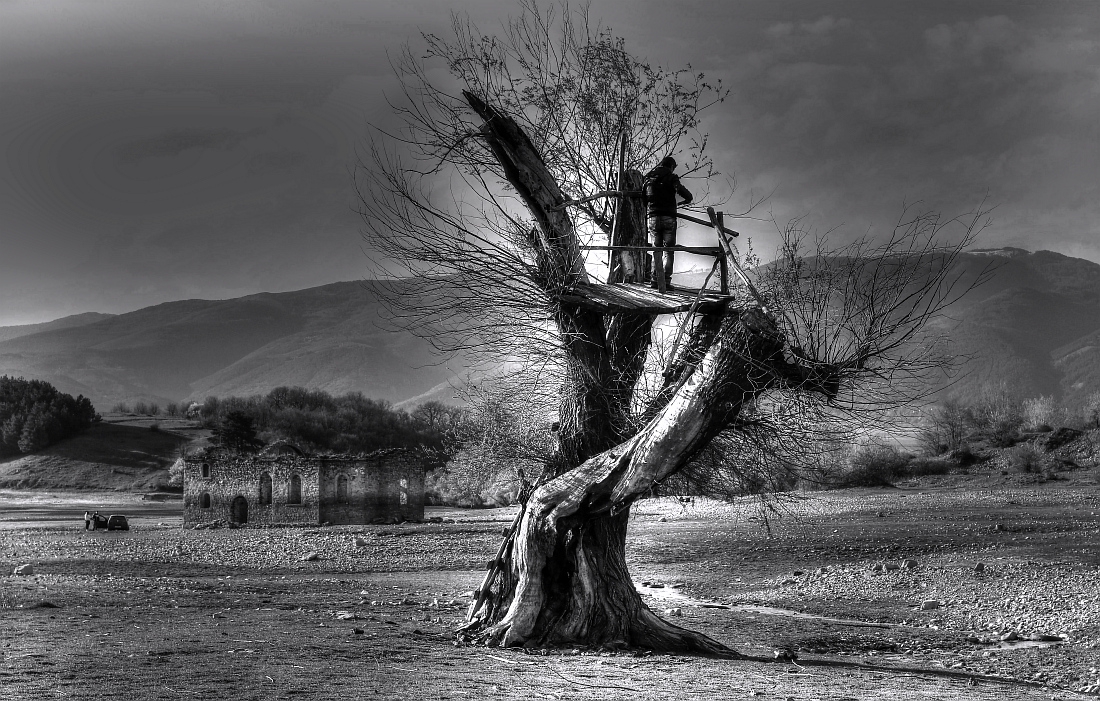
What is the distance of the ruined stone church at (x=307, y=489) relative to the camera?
147ft

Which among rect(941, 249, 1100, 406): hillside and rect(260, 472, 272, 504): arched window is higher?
rect(941, 249, 1100, 406): hillside

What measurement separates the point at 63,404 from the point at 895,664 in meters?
90.5

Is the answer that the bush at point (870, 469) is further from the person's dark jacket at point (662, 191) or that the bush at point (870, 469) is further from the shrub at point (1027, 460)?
the person's dark jacket at point (662, 191)

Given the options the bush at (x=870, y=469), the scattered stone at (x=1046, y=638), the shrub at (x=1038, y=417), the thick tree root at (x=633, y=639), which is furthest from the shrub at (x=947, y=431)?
the thick tree root at (x=633, y=639)

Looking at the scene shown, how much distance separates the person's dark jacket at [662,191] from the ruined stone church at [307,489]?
35855 mm

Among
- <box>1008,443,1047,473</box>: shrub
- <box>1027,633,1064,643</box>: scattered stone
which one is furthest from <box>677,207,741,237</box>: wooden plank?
<box>1008,443,1047,473</box>: shrub

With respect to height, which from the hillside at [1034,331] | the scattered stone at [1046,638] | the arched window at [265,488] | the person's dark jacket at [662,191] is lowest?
the scattered stone at [1046,638]

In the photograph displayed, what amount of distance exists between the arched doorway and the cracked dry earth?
10834 mm

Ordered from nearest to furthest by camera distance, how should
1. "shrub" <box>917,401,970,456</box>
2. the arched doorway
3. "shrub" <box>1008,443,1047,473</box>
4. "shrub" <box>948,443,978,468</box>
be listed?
the arched doorway → "shrub" <box>1008,443,1047,473</box> → "shrub" <box>948,443,978,468</box> → "shrub" <box>917,401,970,456</box>

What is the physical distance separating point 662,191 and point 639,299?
1.42 metres

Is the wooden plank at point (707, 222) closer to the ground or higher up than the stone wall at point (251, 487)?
higher up

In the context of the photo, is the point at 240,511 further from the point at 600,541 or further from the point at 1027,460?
the point at 1027,460

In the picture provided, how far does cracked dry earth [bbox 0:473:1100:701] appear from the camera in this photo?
28.2ft

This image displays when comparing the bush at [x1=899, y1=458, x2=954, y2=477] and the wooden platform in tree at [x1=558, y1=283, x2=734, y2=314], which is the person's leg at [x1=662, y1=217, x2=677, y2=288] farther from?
the bush at [x1=899, y1=458, x2=954, y2=477]
